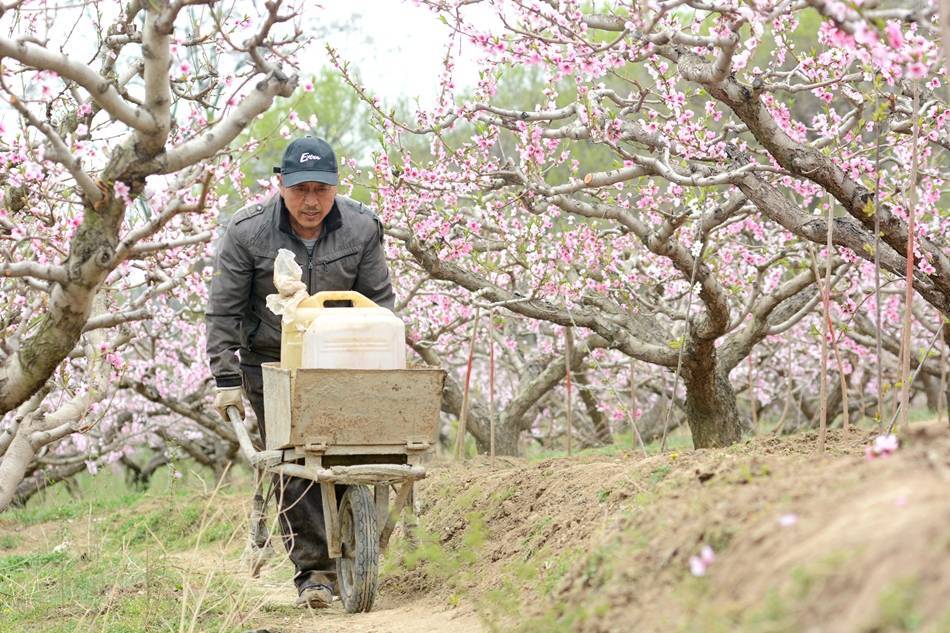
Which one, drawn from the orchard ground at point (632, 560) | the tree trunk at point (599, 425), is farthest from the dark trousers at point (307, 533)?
the tree trunk at point (599, 425)

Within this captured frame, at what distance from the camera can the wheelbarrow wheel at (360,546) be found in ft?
19.6

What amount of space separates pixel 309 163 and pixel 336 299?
0.73 metres

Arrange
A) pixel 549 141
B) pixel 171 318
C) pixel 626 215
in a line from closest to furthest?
pixel 626 215 < pixel 549 141 < pixel 171 318

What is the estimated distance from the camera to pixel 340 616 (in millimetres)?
6125

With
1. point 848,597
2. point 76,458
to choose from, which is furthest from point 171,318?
point 848,597

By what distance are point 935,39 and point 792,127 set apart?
1.29 metres

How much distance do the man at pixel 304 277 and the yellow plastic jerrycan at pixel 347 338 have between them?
50cm

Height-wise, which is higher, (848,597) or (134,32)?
(134,32)

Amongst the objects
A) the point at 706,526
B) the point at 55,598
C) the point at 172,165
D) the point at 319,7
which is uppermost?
the point at 319,7

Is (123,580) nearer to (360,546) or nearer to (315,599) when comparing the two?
(315,599)

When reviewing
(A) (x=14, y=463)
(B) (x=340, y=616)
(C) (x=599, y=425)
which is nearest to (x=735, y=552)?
(B) (x=340, y=616)

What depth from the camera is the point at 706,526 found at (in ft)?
12.2

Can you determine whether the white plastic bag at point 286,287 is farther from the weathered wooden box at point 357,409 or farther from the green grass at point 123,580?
the green grass at point 123,580

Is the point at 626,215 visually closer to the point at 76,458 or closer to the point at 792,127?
the point at 792,127
